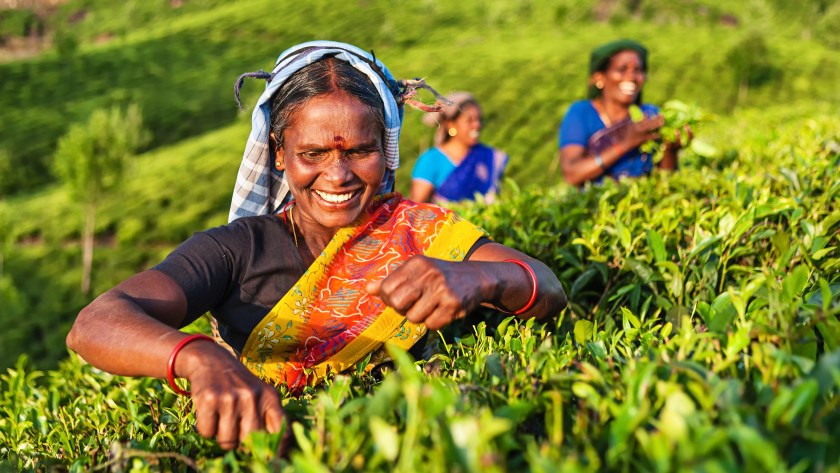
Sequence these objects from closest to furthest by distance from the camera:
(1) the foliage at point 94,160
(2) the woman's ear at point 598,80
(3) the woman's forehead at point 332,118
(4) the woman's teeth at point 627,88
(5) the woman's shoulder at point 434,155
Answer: (3) the woman's forehead at point 332,118
(4) the woman's teeth at point 627,88
(2) the woman's ear at point 598,80
(5) the woman's shoulder at point 434,155
(1) the foliage at point 94,160

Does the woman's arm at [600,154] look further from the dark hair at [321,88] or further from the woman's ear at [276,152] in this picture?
the woman's ear at [276,152]

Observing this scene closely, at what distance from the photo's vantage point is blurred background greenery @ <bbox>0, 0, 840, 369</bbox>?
22.2 m

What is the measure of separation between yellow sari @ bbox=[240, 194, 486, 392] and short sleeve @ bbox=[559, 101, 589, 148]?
2.62 meters

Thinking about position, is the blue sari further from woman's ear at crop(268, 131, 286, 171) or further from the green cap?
woman's ear at crop(268, 131, 286, 171)

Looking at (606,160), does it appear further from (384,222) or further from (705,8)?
(705,8)

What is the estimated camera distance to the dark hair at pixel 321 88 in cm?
198

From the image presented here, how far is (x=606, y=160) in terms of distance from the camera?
13.8 feet

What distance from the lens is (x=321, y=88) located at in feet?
6.46

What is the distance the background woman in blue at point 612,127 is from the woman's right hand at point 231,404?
11.0 ft

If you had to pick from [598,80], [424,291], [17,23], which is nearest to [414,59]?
[598,80]

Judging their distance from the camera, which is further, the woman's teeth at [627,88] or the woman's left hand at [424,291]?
the woman's teeth at [627,88]

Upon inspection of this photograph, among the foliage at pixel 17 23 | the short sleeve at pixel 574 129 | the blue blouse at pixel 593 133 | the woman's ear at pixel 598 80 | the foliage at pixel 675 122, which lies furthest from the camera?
the foliage at pixel 17 23

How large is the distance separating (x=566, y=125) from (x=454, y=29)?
1783 inches

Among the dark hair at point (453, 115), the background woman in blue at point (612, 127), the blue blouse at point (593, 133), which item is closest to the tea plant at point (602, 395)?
the background woman in blue at point (612, 127)
